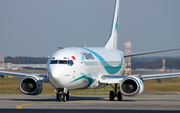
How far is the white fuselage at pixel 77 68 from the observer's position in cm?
2462

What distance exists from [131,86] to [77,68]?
420cm

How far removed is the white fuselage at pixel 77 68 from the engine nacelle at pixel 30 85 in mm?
2459

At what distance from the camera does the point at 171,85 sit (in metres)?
39.7

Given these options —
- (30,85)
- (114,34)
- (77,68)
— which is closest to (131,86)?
(77,68)

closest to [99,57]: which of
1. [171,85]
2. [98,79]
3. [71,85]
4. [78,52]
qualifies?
[98,79]

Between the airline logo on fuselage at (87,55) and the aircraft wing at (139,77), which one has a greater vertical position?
the airline logo on fuselage at (87,55)

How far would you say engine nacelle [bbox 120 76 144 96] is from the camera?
86.5 ft

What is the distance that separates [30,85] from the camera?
27.7 m

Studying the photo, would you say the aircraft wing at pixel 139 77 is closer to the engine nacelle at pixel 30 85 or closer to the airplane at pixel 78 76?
the airplane at pixel 78 76

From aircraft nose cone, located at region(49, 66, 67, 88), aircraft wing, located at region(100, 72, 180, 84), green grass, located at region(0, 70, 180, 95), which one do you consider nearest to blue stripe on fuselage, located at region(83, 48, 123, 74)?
aircraft wing, located at region(100, 72, 180, 84)

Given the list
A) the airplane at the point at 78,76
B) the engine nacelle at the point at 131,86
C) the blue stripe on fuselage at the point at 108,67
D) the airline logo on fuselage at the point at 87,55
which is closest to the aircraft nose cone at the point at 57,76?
the airplane at the point at 78,76

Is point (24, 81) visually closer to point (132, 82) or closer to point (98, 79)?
point (98, 79)

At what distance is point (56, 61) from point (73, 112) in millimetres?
7721

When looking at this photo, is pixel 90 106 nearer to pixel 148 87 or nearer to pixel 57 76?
pixel 57 76
